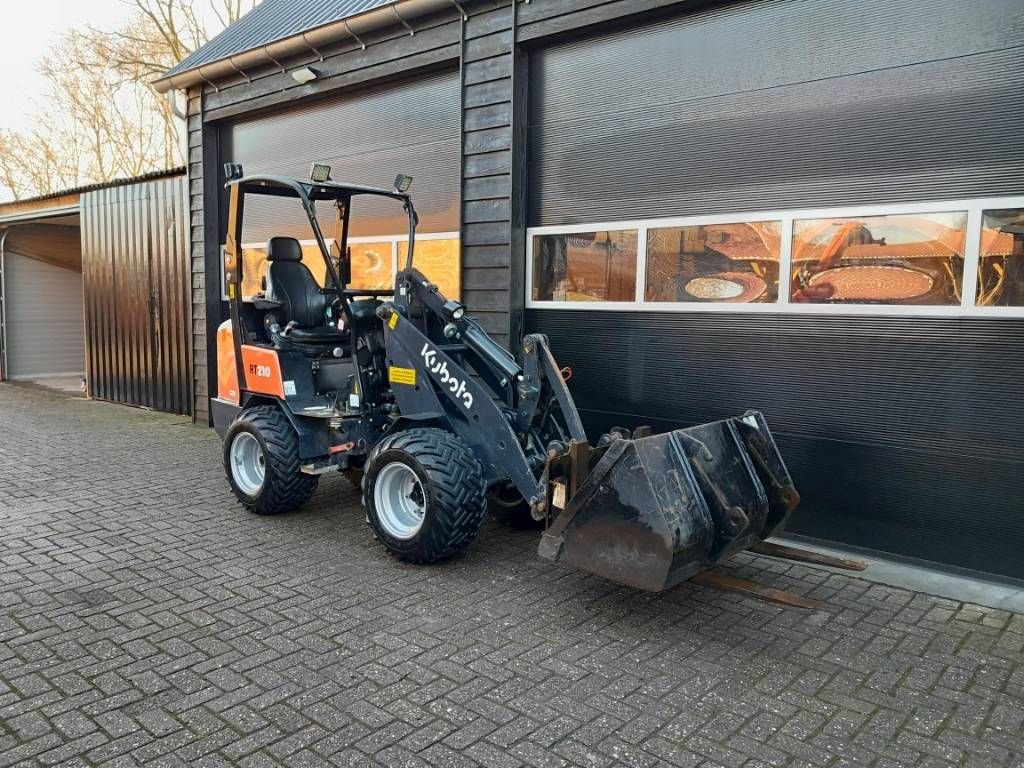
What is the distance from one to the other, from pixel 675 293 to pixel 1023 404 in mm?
2375

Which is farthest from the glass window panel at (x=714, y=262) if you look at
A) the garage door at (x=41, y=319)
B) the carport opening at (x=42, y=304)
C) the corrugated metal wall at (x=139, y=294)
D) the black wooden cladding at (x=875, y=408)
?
the garage door at (x=41, y=319)

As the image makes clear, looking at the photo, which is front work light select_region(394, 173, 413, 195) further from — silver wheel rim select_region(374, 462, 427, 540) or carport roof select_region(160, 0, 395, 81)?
carport roof select_region(160, 0, 395, 81)

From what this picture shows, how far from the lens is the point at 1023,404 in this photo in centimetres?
470

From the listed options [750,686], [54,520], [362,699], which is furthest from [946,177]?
[54,520]

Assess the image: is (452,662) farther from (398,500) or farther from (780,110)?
(780,110)

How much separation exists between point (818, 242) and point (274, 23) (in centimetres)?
730

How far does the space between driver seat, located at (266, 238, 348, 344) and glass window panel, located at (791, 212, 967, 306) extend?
3.36m

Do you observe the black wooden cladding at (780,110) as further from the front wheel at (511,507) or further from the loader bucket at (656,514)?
the front wheel at (511,507)

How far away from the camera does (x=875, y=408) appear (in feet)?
17.1

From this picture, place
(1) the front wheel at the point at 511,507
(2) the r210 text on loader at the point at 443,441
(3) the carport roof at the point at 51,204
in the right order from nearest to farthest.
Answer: (2) the r210 text on loader at the point at 443,441 → (1) the front wheel at the point at 511,507 → (3) the carport roof at the point at 51,204

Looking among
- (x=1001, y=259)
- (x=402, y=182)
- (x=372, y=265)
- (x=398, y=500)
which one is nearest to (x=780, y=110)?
(x=1001, y=259)

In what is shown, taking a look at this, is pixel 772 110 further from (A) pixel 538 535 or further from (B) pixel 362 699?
(B) pixel 362 699

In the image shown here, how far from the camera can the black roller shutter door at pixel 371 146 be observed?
7.68 metres

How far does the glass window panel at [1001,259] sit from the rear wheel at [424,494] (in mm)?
3196
